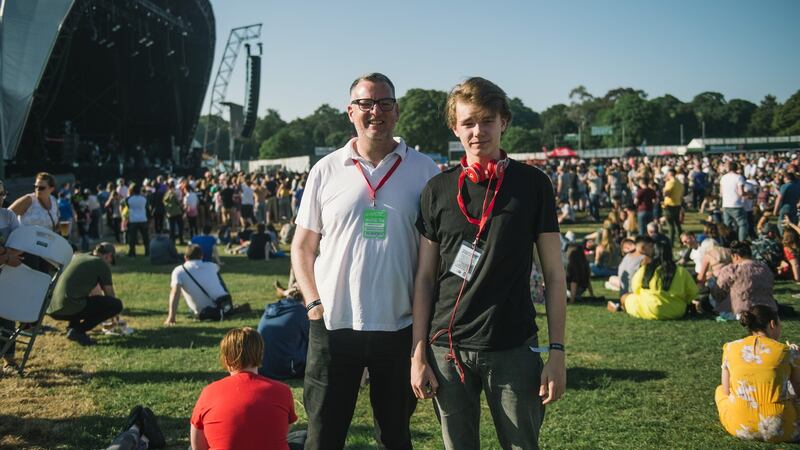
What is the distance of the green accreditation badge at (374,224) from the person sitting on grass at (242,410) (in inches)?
38.2

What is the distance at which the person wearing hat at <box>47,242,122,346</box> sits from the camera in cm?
722

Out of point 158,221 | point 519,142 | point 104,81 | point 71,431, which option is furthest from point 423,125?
point 71,431

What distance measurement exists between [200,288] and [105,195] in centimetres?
1259

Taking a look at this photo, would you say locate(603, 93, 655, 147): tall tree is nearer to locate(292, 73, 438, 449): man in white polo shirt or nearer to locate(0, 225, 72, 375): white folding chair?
locate(0, 225, 72, 375): white folding chair

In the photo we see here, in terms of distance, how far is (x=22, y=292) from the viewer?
557cm

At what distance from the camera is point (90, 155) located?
94.2 feet

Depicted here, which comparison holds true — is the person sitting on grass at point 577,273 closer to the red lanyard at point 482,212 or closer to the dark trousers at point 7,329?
the dark trousers at point 7,329

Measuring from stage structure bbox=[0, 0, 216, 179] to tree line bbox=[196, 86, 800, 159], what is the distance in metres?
49.5

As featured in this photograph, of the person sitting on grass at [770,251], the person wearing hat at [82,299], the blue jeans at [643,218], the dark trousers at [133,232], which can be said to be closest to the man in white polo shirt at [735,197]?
the blue jeans at [643,218]

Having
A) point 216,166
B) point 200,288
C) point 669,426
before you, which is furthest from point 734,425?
point 216,166

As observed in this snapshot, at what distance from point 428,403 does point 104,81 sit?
29723mm

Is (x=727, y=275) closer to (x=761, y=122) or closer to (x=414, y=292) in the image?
(x=414, y=292)

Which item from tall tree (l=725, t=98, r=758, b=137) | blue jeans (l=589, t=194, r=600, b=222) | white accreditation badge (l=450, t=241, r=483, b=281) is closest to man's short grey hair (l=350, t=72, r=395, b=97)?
white accreditation badge (l=450, t=241, r=483, b=281)

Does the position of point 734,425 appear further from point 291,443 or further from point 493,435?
point 291,443
